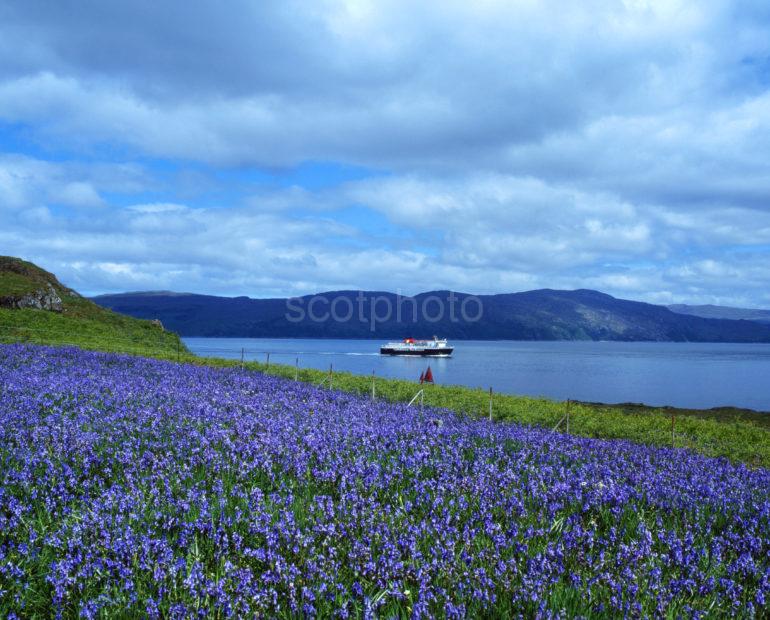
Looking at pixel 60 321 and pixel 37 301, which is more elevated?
pixel 37 301

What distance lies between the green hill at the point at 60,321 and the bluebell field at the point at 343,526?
34.6 metres

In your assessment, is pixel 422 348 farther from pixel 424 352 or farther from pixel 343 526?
pixel 343 526

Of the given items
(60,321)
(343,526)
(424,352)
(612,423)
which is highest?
(60,321)

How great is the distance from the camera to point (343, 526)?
6.22 m

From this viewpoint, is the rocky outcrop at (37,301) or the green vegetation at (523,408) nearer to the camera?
the green vegetation at (523,408)

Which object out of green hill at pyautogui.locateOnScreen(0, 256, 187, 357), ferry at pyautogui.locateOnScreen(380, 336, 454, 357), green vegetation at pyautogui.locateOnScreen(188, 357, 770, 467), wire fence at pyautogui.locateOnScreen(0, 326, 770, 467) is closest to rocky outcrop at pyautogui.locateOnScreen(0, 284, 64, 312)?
green hill at pyautogui.locateOnScreen(0, 256, 187, 357)

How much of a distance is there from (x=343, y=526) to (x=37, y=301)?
62.8 m

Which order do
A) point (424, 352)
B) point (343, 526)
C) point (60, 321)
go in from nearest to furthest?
1. point (343, 526)
2. point (60, 321)
3. point (424, 352)

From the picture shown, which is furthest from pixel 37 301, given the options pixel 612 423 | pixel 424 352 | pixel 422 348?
pixel 424 352

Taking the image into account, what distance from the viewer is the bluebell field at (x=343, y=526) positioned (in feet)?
15.9

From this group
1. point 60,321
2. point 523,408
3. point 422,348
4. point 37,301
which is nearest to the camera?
point 523,408

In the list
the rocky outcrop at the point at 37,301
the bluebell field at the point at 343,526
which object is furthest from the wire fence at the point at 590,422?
the rocky outcrop at the point at 37,301

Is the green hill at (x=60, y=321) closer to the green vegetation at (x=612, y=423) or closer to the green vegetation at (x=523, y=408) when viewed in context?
the green vegetation at (x=523, y=408)

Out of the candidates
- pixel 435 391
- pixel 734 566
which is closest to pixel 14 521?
pixel 734 566
